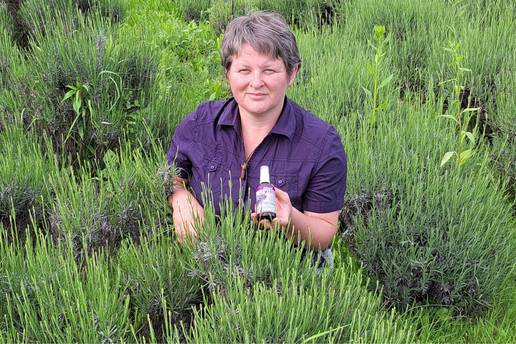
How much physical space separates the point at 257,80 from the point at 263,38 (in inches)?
6.3

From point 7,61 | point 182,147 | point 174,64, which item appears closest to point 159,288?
point 182,147

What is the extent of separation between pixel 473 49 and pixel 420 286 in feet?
6.16

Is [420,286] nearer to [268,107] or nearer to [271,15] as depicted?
[268,107]

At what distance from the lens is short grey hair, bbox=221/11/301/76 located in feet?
7.84

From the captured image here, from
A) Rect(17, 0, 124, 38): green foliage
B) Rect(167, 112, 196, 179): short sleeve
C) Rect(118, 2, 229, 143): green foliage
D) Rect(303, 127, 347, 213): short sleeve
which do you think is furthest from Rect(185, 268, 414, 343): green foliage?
Rect(17, 0, 124, 38): green foliage

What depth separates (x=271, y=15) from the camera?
2521mm

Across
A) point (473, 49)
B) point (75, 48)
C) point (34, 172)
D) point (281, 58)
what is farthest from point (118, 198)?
point (473, 49)

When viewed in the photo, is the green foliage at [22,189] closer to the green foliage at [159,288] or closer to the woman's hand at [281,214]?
the green foliage at [159,288]

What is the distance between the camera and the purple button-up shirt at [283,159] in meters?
2.48

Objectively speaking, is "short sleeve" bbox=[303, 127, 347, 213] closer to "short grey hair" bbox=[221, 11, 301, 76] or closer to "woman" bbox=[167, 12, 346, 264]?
"woman" bbox=[167, 12, 346, 264]

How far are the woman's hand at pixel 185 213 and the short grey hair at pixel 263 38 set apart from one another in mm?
567

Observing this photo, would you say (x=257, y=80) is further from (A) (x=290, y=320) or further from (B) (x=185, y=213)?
(A) (x=290, y=320)

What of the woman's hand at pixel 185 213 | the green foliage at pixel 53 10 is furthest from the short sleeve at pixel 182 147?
the green foliage at pixel 53 10

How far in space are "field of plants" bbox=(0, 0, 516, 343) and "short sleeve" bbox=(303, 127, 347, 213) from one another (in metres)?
0.24
